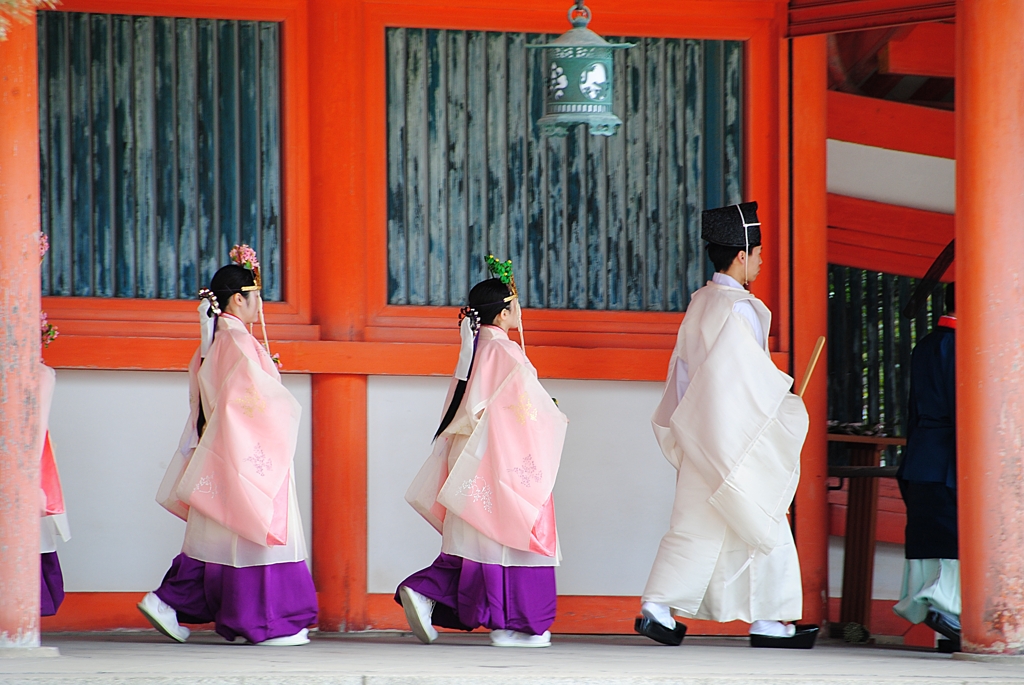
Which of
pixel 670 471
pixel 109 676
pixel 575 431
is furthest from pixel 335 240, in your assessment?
pixel 109 676

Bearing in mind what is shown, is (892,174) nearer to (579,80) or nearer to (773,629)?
(773,629)

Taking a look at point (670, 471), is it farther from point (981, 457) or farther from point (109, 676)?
point (109, 676)

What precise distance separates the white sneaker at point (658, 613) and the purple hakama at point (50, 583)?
94.0 inches

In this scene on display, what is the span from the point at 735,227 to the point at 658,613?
63.1 inches

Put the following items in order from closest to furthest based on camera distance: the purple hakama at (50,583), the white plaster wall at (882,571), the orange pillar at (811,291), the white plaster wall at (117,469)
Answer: the purple hakama at (50,583) < the white plaster wall at (117,469) < the orange pillar at (811,291) < the white plaster wall at (882,571)

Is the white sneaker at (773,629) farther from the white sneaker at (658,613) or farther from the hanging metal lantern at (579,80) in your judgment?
the hanging metal lantern at (579,80)

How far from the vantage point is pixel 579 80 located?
4988mm

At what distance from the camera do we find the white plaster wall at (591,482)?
623 cm

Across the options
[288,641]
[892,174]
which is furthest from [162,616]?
[892,174]

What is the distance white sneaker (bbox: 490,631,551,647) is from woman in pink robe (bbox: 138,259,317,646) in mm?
745

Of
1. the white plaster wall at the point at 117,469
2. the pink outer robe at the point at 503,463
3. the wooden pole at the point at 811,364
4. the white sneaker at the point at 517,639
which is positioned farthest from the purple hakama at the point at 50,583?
the wooden pole at the point at 811,364

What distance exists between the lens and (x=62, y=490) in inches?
237

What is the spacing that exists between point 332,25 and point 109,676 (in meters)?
3.35

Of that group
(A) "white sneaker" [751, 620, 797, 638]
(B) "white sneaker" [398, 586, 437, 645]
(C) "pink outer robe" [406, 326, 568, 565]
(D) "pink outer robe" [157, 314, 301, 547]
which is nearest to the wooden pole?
(A) "white sneaker" [751, 620, 797, 638]
